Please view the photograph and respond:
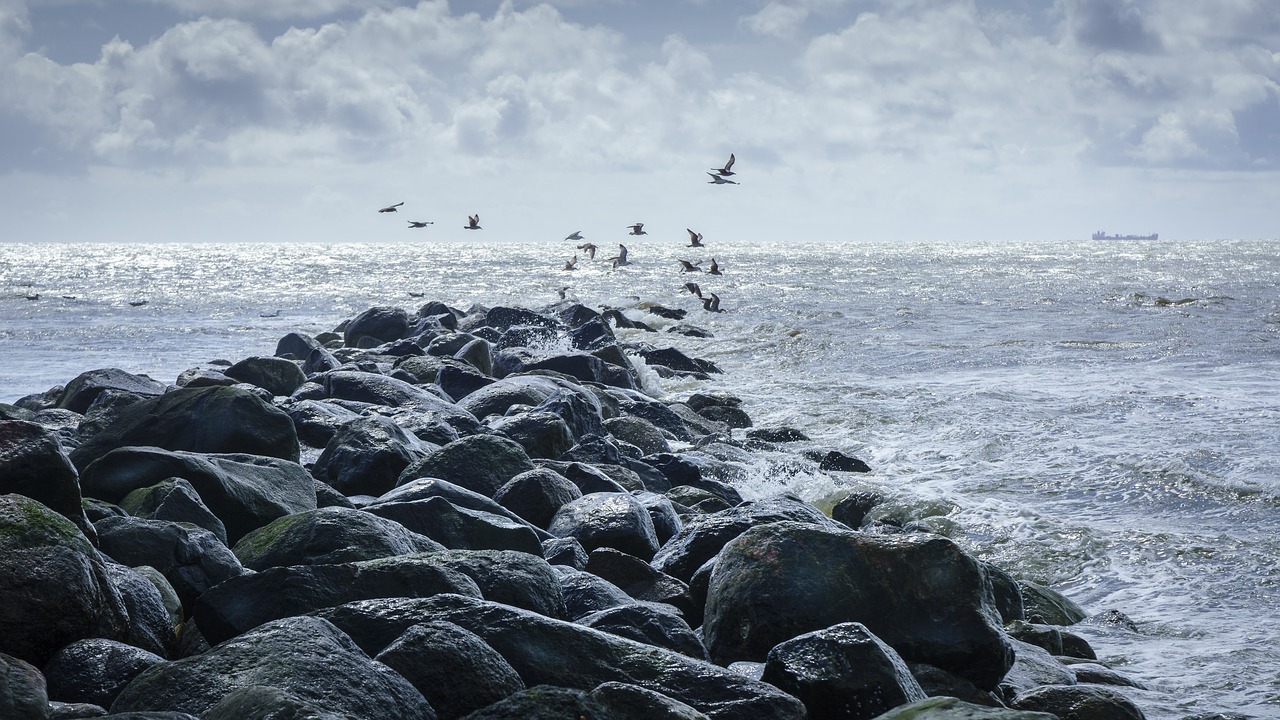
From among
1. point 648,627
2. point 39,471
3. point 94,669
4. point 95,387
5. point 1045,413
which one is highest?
point 39,471

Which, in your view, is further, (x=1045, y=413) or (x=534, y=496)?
(x=1045, y=413)

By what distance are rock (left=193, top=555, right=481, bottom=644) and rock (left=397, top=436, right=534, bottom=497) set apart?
10.8 ft

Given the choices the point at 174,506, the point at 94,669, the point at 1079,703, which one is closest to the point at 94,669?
the point at 94,669

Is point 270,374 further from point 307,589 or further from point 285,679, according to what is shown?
point 285,679

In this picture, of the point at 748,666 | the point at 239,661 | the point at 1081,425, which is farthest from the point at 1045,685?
the point at 1081,425

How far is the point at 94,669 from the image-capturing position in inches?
175

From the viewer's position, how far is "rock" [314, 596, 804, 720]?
4.57 m

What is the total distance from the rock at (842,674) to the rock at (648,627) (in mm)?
646

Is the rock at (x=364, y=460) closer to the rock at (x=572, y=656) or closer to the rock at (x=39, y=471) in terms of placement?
the rock at (x=39, y=471)

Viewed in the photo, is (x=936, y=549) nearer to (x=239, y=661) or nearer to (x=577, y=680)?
(x=577, y=680)

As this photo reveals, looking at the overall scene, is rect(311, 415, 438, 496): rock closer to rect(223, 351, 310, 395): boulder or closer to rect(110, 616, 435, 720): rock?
rect(110, 616, 435, 720): rock

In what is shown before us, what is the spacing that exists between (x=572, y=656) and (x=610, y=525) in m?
2.89

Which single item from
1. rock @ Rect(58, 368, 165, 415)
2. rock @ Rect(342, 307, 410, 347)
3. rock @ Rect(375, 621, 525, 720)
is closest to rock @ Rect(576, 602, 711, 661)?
rock @ Rect(375, 621, 525, 720)

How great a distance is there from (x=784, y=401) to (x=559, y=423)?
30.2ft
